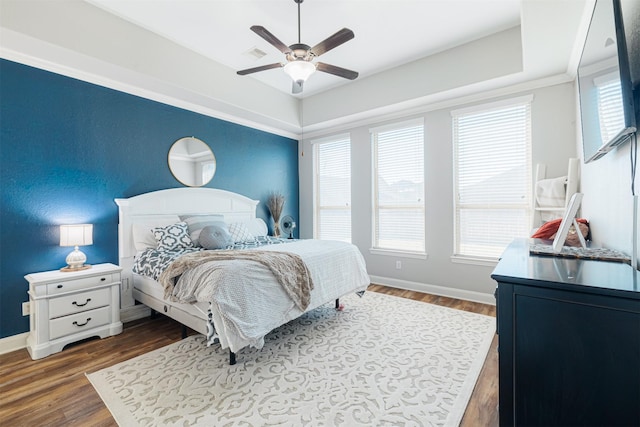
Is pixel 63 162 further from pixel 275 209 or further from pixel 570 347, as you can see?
pixel 570 347

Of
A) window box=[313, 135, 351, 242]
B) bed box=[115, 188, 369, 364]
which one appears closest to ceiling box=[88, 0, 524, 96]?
window box=[313, 135, 351, 242]

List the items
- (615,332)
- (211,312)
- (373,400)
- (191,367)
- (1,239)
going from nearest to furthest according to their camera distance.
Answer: (615,332)
(373,400)
(211,312)
(191,367)
(1,239)

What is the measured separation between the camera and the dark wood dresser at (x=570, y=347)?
2.99 ft

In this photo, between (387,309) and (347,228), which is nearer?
(387,309)

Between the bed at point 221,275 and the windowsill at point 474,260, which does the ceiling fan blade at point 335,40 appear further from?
the windowsill at point 474,260

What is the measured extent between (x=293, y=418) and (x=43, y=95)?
11.6ft

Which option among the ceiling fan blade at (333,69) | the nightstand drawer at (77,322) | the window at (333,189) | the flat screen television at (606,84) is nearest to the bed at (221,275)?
the nightstand drawer at (77,322)

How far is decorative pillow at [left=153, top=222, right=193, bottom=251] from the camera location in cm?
307

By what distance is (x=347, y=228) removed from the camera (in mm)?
4969

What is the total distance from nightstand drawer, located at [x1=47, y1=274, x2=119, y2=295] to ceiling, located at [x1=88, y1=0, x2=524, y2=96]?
2513 millimetres

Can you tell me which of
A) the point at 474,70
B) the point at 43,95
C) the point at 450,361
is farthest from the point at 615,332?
the point at 43,95

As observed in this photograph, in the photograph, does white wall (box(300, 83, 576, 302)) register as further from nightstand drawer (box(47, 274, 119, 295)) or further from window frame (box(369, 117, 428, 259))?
nightstand drawer (box(47, 274, 119, 295))

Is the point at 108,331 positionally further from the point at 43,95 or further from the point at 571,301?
the point at 571,301

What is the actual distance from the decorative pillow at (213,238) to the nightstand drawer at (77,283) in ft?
2.88
